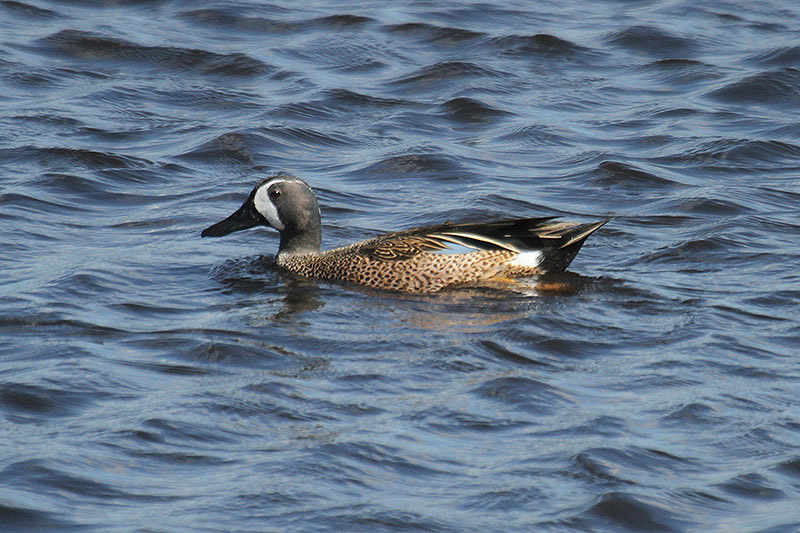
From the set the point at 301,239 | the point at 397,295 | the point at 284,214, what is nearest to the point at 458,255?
the point at 397,295

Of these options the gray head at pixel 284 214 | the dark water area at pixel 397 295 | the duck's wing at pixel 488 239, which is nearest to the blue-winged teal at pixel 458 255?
the duck's wing at pixel 488 239

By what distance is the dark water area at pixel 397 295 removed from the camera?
585 cm

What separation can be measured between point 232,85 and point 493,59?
2.83m

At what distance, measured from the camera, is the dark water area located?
5.85m

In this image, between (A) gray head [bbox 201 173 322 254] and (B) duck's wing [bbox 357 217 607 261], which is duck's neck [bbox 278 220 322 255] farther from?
(B) duck's wing [bbox 357 217 607 261]

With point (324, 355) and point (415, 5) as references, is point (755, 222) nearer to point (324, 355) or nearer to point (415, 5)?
point (324, 355)

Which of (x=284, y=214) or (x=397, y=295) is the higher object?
(x=284, y=214)

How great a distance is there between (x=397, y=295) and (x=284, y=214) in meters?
1.19

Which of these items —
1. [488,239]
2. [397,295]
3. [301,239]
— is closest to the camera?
[397,295]

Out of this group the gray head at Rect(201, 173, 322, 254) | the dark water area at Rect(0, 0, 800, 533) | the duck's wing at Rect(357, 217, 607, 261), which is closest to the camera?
the dark water area at Rect(0, 0, 800, 533)

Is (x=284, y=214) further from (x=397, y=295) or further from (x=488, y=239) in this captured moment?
(x=488, y=239)

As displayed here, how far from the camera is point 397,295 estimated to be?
29.4ft

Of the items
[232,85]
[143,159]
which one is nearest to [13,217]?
[143,159]

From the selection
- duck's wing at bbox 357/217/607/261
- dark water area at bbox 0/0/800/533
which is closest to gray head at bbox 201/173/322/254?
dark water area at bbox 0/0/800/533
